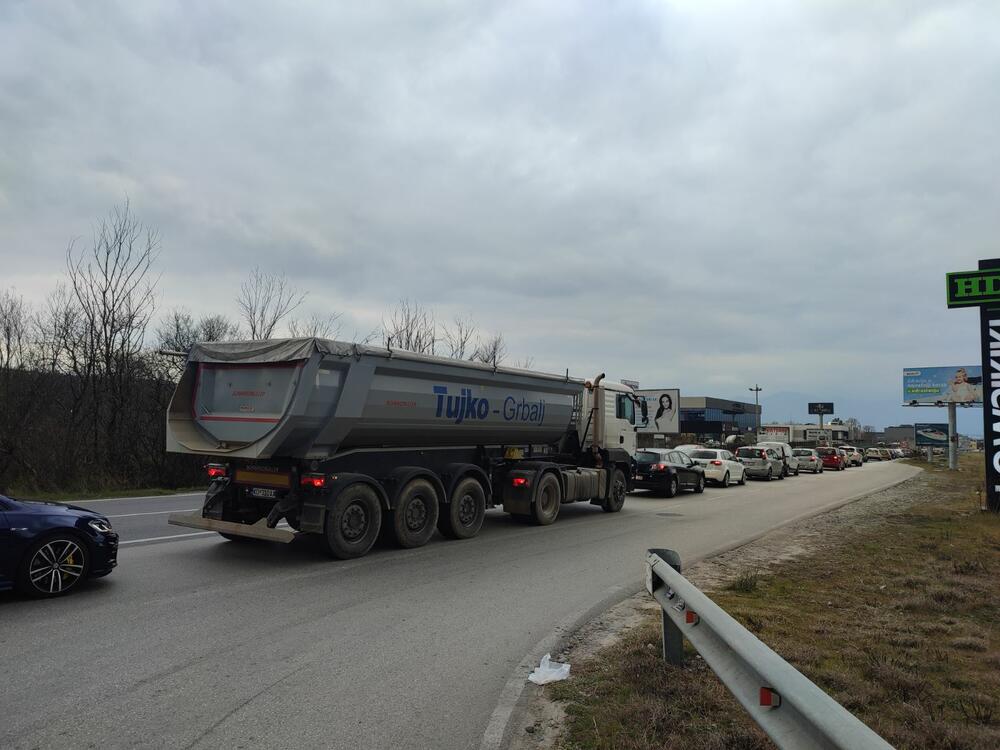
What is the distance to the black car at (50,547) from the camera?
21.5 ft

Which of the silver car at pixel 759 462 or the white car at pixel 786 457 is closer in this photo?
the silver car at pixel 759 462

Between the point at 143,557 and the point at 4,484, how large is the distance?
12410mm

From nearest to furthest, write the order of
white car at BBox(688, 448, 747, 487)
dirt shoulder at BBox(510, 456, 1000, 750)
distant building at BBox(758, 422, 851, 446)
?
dirt shoulder at BBox(510, 456, 1000, 750) < white car at BBox(688, 448, 747, 487) < distant building at BBox(758, 422, 851, 446)

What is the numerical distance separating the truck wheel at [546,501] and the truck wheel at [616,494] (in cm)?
248

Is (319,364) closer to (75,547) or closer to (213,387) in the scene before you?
(213,387)

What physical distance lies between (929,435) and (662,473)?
60.6 m

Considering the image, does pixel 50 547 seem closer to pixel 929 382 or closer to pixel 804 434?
pixel 929 382

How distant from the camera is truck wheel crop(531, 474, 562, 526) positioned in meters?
13.1

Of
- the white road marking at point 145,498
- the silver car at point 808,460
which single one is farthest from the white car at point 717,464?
the white road marking at point 145,498

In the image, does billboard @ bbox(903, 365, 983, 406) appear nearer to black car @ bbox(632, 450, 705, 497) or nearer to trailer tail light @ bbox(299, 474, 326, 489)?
black car @ bbox(632, 450, 705, 497)

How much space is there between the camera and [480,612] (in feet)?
22.6

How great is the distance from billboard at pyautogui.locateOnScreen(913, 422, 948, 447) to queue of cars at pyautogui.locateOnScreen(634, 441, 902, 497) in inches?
1347

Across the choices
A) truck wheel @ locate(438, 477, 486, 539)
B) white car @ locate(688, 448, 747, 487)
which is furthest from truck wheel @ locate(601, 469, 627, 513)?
white car @ locate(688, 448, 747, 487)

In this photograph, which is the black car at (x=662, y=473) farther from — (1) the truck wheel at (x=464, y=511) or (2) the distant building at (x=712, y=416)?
(2) the distant building at (x=712, y=416)
